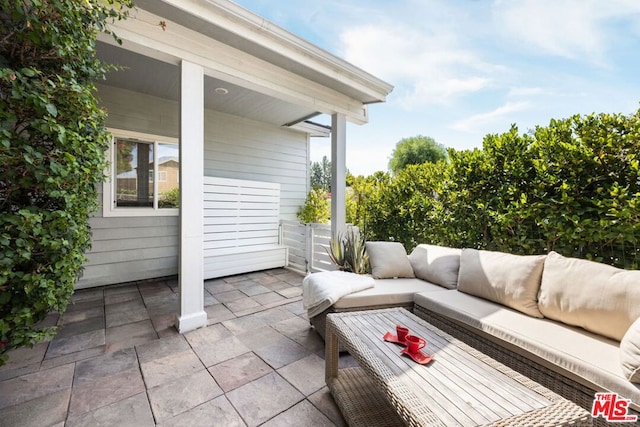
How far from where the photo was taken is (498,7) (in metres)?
3.28

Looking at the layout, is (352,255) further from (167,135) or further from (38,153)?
(167,135)

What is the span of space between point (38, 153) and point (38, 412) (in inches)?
65.3

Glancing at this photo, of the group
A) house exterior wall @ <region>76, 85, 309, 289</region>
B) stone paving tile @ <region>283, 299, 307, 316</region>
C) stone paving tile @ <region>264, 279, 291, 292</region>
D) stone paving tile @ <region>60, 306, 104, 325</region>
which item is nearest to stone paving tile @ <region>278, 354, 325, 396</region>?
stone paving tile @ <region>283, 299, 307, 316</region>

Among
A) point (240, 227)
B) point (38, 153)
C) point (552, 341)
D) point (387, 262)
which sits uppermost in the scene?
point (38, 153)

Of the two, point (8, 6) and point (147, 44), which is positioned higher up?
point (147, 44)

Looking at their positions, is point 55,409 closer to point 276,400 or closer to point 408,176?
point 276,400

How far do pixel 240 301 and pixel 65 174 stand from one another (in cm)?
269

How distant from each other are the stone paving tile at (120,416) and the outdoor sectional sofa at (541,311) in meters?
1.46

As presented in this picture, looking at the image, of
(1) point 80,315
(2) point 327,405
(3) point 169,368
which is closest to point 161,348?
(3) point 169,368

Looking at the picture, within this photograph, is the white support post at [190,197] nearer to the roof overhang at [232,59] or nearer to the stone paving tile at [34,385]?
the roof overhang at [232,59]

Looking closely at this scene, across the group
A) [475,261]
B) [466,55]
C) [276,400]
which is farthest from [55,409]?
[466,55]

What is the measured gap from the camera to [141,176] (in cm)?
459

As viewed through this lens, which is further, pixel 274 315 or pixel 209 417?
pixel 274 315

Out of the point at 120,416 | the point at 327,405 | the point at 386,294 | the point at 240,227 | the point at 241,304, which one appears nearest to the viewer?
the point at 120,416
